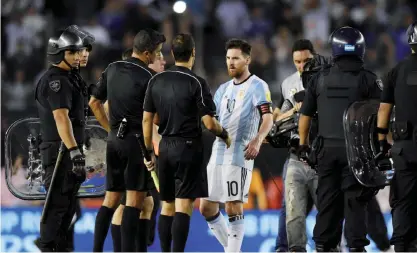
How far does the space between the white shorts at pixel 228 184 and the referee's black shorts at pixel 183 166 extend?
807 millimetres

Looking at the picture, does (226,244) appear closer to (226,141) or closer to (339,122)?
(226,141)

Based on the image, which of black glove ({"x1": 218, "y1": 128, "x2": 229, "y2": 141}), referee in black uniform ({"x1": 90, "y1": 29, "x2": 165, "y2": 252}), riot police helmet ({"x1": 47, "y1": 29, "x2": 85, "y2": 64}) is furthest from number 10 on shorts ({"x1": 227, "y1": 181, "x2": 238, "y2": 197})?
riot police helmet ({"x1": 47, "y1": 29, "x2": 85, "y2": 64})

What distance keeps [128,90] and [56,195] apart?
124 centimetres

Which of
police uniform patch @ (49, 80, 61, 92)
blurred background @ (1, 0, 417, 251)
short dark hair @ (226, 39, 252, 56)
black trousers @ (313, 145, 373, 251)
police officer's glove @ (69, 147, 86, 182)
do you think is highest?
blurred background @ (1, 0, 417, 251)

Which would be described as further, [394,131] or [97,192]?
[97,192]

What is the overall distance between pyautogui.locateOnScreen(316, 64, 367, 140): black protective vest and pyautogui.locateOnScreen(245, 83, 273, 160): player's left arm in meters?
1.00

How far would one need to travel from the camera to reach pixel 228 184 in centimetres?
1069

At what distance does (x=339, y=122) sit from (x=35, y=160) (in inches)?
126

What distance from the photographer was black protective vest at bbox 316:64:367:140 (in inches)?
376

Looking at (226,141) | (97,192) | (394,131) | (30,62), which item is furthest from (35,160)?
(30,62)

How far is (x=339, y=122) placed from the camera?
957cm

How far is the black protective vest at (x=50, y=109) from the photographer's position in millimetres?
9891

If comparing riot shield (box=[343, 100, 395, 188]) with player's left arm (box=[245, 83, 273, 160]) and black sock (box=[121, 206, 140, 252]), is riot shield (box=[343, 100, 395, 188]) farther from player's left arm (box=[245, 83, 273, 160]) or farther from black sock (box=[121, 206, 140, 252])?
black sock (box=[121, 206, 140, 252])

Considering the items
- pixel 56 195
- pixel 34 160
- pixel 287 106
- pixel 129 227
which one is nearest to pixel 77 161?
pixel 56 195
